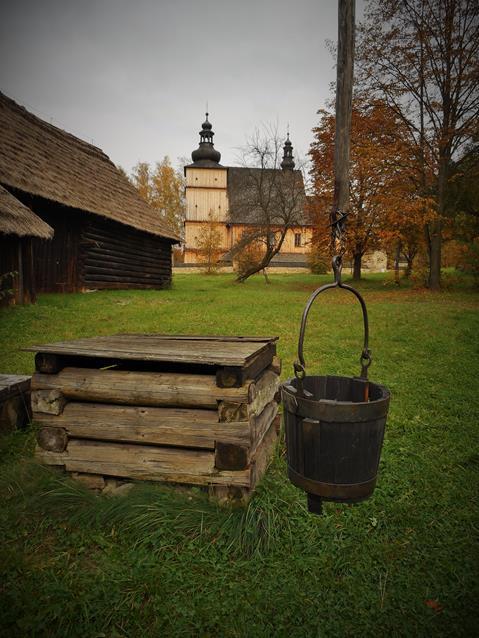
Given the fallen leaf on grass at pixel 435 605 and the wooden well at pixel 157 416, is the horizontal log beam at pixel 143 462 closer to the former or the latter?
the wooden well at pixel 157 416

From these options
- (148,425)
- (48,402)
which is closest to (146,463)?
(148,425)

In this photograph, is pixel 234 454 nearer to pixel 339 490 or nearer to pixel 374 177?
pixel 339 490

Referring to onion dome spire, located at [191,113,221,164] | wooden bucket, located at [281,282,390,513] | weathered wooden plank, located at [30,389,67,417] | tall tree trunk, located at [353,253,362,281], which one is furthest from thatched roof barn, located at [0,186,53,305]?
onion dome spire, located at [191,113,221,164]

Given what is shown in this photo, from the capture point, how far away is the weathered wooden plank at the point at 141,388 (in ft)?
7.75

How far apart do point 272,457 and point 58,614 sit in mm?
1693

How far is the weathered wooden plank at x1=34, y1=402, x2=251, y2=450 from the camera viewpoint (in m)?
2.35

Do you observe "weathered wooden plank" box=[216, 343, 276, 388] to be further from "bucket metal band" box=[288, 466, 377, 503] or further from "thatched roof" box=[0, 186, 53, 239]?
"thatched roof" box=[0, 186, 53, 239]

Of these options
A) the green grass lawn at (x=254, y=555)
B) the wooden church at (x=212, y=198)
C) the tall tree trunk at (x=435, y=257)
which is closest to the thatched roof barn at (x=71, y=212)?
the green grass lawn at (x=254, y=555)

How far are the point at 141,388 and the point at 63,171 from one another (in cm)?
1327

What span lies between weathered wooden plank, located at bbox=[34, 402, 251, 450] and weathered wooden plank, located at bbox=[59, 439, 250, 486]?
0.07 m

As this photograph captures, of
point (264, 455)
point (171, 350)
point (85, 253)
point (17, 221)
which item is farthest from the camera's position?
point (85, 253)

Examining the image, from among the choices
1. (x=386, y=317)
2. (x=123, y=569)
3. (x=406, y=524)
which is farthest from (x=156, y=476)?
(x=386, y=317)

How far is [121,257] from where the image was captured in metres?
15.1

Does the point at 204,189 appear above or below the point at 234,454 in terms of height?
above
